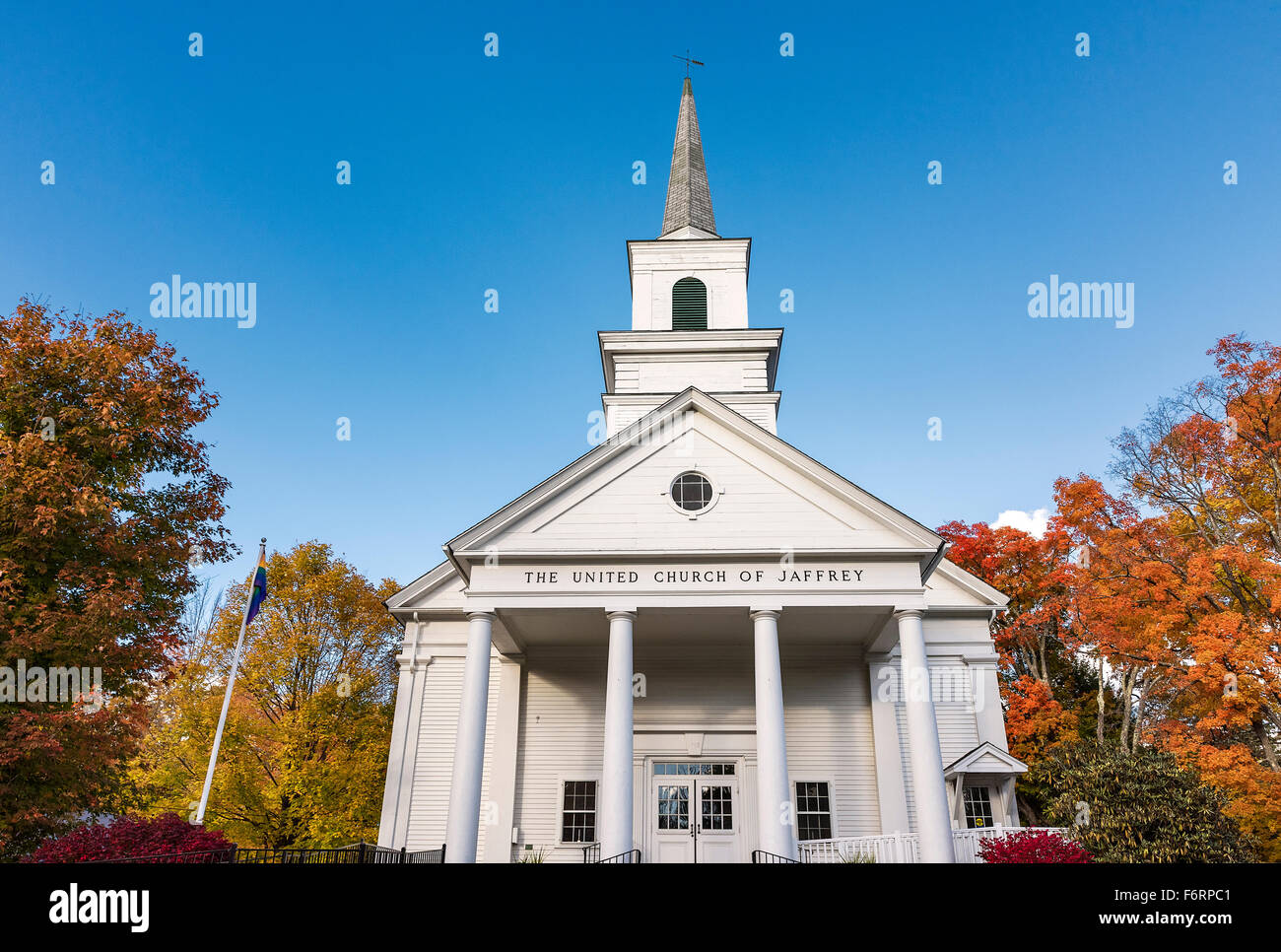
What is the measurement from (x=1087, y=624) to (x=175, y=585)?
23.9 metres

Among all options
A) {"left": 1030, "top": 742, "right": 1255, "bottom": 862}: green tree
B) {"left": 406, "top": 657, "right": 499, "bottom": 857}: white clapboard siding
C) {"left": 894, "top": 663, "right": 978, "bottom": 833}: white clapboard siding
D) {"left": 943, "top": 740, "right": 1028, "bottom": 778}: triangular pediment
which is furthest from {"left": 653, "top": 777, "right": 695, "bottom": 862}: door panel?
{"left": 1030, "top": 742, "right": 1255, "bottom": 862}: green tree

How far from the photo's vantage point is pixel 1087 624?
2242cm

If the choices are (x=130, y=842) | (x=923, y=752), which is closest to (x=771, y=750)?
(x=923, y=752)

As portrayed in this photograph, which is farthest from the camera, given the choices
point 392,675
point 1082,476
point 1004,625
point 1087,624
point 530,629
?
point 1004,625

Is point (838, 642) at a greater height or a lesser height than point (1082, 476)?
lesser

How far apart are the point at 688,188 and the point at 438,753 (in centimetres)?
2061

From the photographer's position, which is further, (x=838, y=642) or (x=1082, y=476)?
(x=1082, y=476)

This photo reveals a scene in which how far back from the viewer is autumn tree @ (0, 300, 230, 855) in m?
14.1

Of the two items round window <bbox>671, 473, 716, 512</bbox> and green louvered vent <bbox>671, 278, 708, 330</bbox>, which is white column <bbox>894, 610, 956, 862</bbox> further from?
green louvered vent <bbox>671, 278, 708, 330</bbox>

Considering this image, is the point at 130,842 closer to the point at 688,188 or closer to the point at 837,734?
the point at 837,734

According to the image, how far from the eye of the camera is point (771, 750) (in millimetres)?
13930

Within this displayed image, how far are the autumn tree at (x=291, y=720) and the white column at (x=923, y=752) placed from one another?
1673cm
